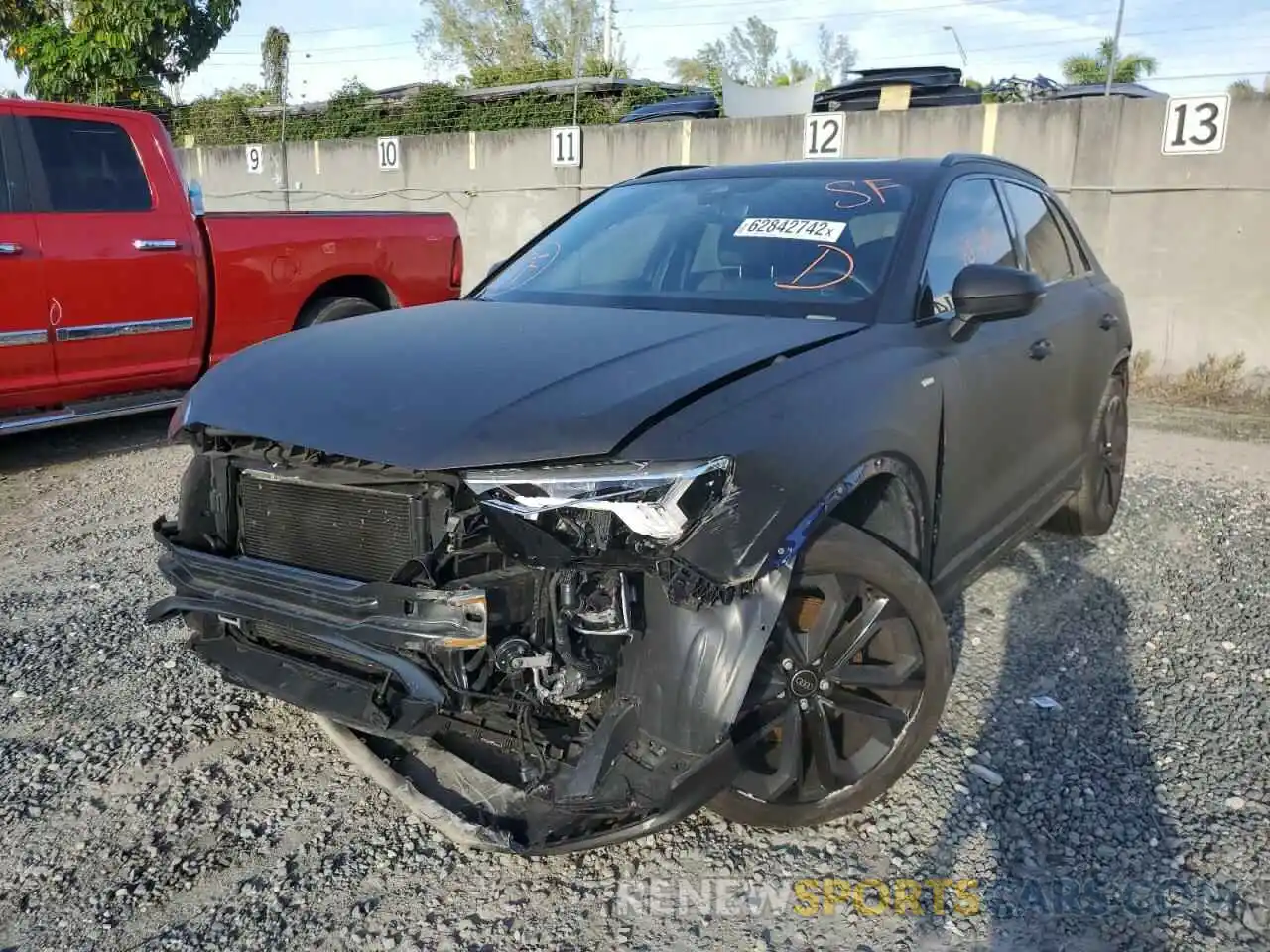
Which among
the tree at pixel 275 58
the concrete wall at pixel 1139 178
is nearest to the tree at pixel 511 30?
the tree at pixel 275 58

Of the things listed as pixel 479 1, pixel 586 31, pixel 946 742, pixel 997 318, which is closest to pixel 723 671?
pixel 946 742

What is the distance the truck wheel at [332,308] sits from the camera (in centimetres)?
736

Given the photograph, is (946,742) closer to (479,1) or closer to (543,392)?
(543,392)

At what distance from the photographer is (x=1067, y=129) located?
390 inches

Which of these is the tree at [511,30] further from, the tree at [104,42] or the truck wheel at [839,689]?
the truck wheel at [839,689]

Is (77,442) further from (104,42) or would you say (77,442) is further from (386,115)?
(104,42)

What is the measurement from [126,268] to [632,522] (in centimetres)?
525

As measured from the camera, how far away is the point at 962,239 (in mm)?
3803

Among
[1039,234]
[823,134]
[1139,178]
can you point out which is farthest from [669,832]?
[823,134]

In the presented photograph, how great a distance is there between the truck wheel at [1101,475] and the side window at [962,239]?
49.4 inches

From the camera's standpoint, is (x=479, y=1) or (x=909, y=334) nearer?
(x=909, y=334)

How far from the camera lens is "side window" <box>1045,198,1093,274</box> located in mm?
4949

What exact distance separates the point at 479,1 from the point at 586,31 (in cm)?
580

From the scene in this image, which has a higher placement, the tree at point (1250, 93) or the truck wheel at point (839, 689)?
the tree at point (1250, 93)
